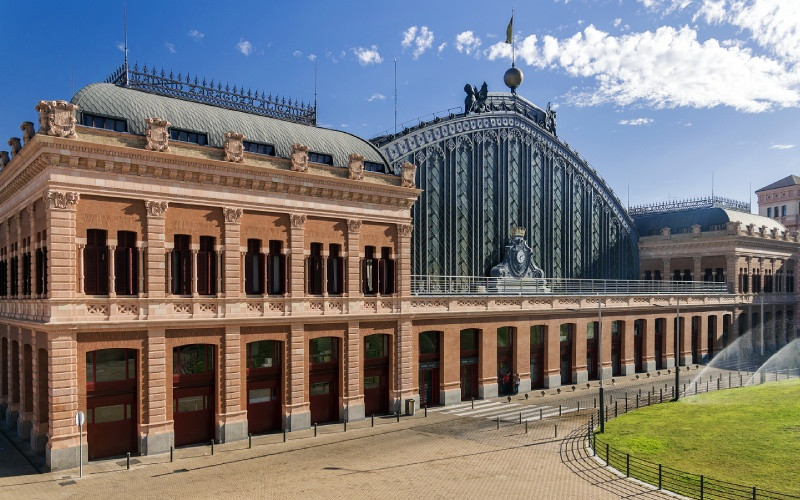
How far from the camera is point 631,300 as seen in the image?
61.7 meters

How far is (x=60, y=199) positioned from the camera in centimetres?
2994

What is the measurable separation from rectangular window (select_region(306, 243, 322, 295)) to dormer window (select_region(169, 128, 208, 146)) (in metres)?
9.27

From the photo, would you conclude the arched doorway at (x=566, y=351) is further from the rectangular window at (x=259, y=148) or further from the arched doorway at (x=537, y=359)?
the rectangular window at (x=259, y=148)

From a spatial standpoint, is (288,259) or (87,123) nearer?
(87,123)

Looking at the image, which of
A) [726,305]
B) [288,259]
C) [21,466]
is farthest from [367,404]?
[726,305]

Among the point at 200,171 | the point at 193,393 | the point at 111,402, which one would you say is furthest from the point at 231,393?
the point at 200,171

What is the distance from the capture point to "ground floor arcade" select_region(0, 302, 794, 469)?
103ft

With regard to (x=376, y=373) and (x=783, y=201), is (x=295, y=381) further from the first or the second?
(x=783, y=201)

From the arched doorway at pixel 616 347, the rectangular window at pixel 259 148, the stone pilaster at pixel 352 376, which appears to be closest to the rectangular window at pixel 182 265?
the rectangular window at pixel 259 148

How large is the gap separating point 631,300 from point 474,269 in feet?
55.5

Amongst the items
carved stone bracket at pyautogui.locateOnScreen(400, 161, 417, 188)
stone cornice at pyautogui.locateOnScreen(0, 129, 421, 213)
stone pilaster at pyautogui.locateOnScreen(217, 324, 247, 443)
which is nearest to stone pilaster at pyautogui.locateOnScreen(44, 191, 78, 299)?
stone cornice at pyautogui.locateOnScreen(0, 129, 421, 213)

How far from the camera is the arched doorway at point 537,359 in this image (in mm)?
53188

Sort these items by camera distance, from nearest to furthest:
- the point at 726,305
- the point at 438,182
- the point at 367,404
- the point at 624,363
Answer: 1. the point at 367,404
2. the point at 438,182
3. the point at 624,363
4. the point at 726,305

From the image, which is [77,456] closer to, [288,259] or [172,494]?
[172,494]
